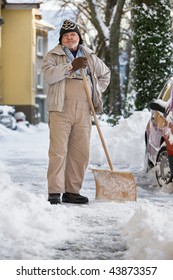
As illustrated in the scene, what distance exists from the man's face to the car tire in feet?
7.58

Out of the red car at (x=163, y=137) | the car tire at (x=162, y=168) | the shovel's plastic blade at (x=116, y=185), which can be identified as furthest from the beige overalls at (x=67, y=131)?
the car tire at (x=162, y=168)

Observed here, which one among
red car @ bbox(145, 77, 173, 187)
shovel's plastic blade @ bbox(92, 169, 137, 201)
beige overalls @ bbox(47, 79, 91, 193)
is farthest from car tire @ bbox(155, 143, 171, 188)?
beige overalls @ bbox(47, 79, 91, 193)

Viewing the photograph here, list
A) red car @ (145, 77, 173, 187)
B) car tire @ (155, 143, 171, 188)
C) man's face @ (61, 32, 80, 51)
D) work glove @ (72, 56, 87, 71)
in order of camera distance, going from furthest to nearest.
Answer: car tire @ (155, 143, 171, 188)
red car @ (145, 77, 173, 187)
man's face @ (61, 32, 80, 51)
work glove @ (72, 56, 87, 71)

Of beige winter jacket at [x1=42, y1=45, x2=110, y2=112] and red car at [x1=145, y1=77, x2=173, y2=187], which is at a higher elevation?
beige winter jacket at [x1=42, y1=45, x2=110, y2=112]

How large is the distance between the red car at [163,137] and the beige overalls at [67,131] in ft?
4.99

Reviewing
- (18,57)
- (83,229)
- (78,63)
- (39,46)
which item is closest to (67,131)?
(78,63)

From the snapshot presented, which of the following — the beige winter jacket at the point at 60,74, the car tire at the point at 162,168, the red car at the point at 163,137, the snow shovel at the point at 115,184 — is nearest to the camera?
the beige winter jacket at the point at 60,74

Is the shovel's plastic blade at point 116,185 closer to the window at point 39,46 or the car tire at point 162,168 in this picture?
the car tire at point 162,168

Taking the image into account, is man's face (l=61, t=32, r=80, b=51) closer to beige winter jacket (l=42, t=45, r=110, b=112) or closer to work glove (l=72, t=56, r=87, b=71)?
beige winter jacket (l=42, t=45, r=110, b=112)

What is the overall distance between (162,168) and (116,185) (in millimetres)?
1756

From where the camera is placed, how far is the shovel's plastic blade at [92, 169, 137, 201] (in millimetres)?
7414

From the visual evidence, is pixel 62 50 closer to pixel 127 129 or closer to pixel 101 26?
pixel 127 129

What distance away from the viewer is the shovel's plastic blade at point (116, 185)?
7414mm

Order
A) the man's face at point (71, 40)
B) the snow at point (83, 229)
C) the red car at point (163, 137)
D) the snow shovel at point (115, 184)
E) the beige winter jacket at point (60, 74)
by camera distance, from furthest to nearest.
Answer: the red car at point (163, 137)
the snow shovel at point (115, 184)
the man's face at point (71, 40)
the beige winter jacket at point (60, 74)
the snow at point (83, 229)
